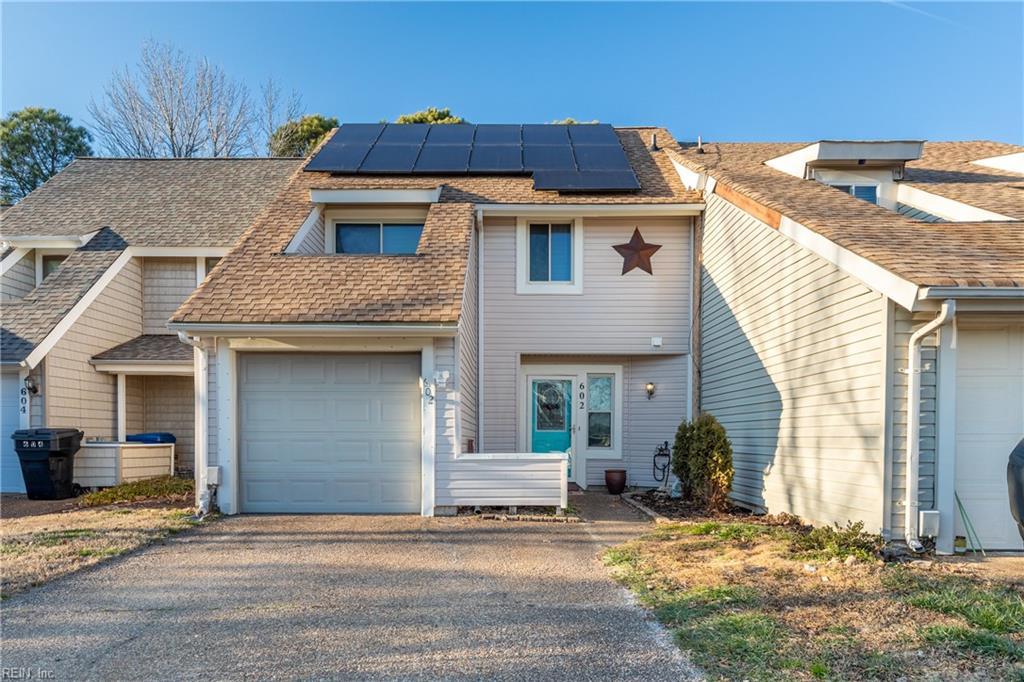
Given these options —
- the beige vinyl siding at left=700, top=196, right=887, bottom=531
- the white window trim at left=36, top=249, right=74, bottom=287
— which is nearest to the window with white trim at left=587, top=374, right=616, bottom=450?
the beige vinyl siding at left=700, top=196, right=887, bottom=531

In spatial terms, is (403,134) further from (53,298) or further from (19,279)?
(19,279)

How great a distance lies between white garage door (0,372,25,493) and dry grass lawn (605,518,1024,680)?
9861mm

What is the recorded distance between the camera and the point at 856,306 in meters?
6.27

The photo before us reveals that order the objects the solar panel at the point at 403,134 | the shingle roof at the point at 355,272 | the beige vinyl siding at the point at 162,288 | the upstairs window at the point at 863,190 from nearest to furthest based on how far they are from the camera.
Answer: the shingle roof at the point at 355,272
the upstairs window at the point at 863,190
the beige vinyl siding at the point at 162,288
the solar panel at the point at 403,134

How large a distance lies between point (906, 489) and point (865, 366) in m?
1.15

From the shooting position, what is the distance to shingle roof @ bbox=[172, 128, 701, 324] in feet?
25.2

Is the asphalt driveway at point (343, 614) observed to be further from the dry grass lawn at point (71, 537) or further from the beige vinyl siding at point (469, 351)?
the beige vinyl siding at point (469, 351)

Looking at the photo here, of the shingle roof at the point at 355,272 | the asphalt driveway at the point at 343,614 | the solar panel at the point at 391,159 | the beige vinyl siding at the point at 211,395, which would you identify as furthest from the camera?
the solar panel at the point at 391,159

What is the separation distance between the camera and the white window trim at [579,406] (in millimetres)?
11242

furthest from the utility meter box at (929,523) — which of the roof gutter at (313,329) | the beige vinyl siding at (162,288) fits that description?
the beige vinyl siding at (162,288)

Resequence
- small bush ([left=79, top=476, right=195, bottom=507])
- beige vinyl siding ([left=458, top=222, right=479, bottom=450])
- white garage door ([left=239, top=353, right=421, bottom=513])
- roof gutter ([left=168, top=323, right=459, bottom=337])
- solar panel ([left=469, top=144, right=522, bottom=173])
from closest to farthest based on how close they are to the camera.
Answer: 1. roof gutter ([left=168, top=323, right=459, bottom=337])
2. white garage door ([left=239, top=353, right=421, bottom=513])
3. beige vinyl siding ([left=458, top=222, right=479, bottom=450])
4. small bush ([left=79, top=476, right=195, bottom=507])
5. solar panel ([left=469, top=144, right=522, bottom=173])

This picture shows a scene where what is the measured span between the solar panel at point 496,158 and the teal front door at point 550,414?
12.8 feet

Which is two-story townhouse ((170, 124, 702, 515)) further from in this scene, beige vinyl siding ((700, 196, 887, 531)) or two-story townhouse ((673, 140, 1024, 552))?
two-story townhouse ((673, 140, 1024, 552))

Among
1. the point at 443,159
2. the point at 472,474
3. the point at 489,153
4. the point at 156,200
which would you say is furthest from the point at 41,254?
the point at 472,474
